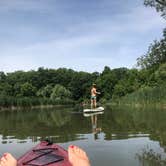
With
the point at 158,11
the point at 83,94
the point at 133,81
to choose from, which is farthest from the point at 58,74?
the point at 158,11

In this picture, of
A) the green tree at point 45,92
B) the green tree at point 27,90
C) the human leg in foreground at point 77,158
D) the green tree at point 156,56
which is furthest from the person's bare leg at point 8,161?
the green tree at point 45,92

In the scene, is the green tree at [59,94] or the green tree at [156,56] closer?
the green tree at [156,56]

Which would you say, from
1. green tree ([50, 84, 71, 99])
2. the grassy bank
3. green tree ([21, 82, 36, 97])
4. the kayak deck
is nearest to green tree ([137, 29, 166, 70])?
the kayak deck

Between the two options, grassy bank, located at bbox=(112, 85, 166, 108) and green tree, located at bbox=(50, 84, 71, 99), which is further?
green tree, located at bbox=(50, 84, 71, 99)

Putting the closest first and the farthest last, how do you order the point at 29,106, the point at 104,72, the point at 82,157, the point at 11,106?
the point at 82,157 → the point at 11,106 → the point at 29,106 → the point at 104,72

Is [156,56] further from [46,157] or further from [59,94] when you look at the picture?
[59,94]

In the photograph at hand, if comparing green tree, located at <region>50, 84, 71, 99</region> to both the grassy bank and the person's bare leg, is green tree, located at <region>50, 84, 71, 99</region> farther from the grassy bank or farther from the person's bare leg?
the person's bare leg

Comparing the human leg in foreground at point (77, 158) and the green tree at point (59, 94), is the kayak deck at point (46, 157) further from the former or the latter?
the green tree at point (59, 94)

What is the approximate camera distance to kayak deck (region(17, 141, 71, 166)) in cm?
458

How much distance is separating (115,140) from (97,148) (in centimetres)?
160

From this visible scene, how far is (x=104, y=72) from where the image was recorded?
95.2m

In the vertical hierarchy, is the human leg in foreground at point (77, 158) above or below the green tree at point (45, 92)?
below

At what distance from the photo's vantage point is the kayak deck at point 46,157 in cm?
458

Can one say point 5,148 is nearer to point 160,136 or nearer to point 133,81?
point 160,136
